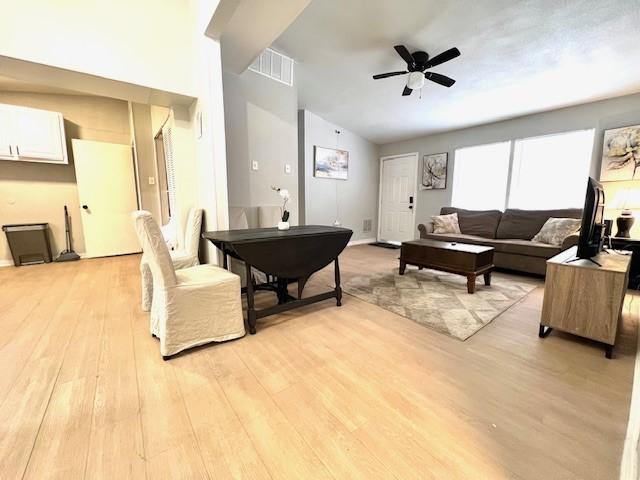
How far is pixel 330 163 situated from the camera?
5.19 metres

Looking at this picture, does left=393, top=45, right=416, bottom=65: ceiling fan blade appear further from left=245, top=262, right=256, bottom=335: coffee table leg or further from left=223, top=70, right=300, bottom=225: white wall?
left=245, top=262, right=256, bottom=335: coffee table leg

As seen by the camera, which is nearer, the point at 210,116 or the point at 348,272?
the point at 210,116

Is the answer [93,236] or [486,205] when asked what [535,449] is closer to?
[486,205]

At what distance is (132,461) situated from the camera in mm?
963

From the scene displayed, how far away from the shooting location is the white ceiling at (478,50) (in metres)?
2.27

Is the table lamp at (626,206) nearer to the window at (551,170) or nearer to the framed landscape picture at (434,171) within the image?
the window at (551,170)

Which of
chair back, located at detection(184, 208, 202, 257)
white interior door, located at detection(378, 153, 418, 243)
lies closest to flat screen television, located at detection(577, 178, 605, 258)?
chair back, located at detection(184, 208, 202, 257)

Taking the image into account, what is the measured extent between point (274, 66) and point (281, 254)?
2.57 m

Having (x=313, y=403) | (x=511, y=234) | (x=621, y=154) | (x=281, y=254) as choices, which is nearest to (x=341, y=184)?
(x=511, y=234)

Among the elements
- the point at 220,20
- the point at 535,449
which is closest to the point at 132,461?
the point at 535,449

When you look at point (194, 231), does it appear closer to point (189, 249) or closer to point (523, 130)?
point (189, 249)

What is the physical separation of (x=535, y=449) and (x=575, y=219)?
3495 millimetres

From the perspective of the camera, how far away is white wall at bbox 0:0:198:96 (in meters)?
1.91

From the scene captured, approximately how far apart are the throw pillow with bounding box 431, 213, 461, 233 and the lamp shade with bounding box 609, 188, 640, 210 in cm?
180
